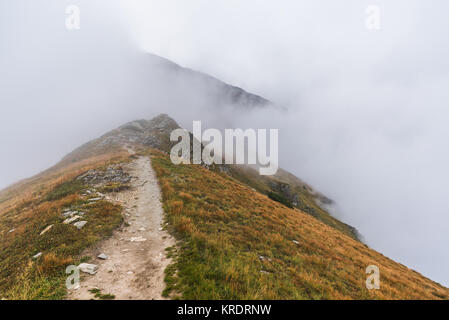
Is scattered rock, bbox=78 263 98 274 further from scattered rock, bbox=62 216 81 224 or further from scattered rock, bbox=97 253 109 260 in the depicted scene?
scattered rock, bbox=62 216 81 224

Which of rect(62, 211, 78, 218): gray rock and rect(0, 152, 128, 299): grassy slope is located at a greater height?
rect(62, 211, 78, 218): gray rock

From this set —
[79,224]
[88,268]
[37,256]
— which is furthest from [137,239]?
[37,256]

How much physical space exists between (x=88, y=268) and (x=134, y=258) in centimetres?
175

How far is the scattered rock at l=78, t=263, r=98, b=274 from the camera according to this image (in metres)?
7.57

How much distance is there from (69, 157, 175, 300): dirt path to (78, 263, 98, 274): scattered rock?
7.5 inches

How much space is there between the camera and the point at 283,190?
87.3m

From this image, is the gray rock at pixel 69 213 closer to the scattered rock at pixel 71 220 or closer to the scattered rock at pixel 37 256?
the scattered rock at pixel 71 220

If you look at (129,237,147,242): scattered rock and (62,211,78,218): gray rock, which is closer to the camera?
(129,237,147,242): scattered rock

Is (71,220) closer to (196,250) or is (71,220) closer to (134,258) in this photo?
(134,258)

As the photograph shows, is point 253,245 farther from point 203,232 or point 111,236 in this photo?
point 111,236

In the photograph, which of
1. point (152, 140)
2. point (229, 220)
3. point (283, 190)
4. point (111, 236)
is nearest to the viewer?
point (111, 236)

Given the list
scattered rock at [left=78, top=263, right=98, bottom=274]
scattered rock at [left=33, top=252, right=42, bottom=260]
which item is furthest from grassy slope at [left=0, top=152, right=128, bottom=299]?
scattered rock at [left=78, top=263, right=98, bottom=274]
